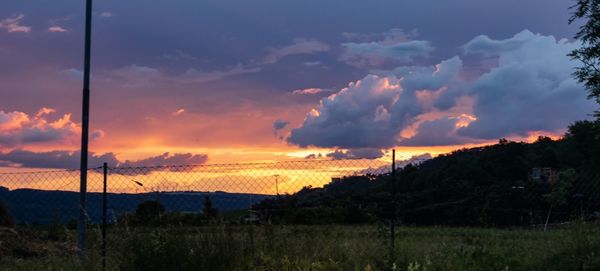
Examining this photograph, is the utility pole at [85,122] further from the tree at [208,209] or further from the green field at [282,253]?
the tree at [208,209]

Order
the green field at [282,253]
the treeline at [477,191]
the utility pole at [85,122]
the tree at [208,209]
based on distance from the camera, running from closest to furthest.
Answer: the green field at [282,253]
the tree at [208,209]
the utility pole at [85,122]
the treeline at [477,191]

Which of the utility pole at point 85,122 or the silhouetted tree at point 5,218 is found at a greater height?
the utility pole at point 85,122

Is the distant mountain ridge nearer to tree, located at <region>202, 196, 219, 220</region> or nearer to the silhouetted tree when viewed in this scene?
tree, located at <region>202, 196, 219, 220</region>

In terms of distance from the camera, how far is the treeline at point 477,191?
1242 centimetres

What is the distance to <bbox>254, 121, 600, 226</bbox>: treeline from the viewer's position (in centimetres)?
1242

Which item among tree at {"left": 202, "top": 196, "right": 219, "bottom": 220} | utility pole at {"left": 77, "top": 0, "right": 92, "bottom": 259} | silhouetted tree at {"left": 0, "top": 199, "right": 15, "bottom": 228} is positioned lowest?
silhouetted tree at {"left": 0, "top": 199, "right": 15, "bottom": 228}

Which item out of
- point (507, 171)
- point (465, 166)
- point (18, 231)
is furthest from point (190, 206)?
point (507, 171)

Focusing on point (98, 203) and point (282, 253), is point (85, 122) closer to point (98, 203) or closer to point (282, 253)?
point (98, 203)

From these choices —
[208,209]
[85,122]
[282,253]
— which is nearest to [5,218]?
[85,122]

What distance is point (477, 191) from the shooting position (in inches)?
1298

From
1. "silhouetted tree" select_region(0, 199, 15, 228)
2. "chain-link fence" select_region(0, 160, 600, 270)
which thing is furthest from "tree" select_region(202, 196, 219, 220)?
"silhouetted tree" select_region(0, 199, 15, 228)

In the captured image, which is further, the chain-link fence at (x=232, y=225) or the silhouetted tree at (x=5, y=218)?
the silhouetted tree at (x=5, y=218)

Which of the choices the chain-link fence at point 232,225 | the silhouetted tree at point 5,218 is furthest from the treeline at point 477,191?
the silhouetted tree at point 5,218

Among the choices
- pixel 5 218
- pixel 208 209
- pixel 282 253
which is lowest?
pixel 5 218
